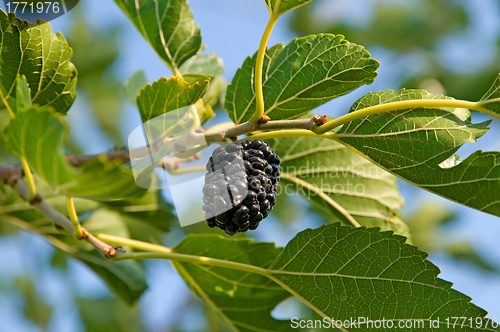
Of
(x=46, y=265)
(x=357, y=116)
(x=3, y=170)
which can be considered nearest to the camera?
(x=357, y=116)

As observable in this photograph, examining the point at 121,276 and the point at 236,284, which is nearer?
the point at 236,284

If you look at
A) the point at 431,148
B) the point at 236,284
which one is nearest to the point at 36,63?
the point at 236,284

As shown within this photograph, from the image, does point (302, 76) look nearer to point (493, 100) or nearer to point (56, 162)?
point (493, 100)

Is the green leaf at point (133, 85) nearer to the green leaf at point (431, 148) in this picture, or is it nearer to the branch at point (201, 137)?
the branch at point (201, 137)

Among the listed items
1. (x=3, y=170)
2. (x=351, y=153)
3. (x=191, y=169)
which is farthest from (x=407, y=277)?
(x=3, y=170)

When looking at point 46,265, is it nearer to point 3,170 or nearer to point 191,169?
point 3,170
